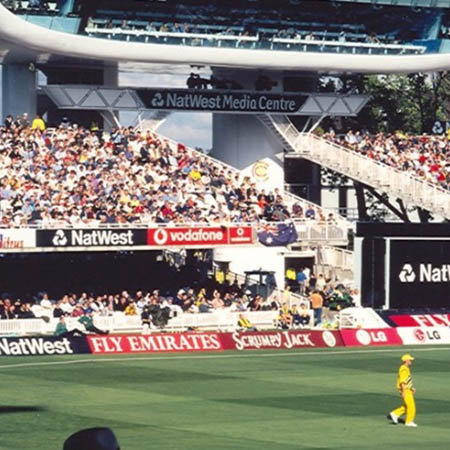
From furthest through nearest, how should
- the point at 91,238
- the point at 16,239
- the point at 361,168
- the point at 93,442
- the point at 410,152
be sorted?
the point at 410,152, the point at 361,168, the point at 91,238, the point at 16,239, the point at 93,442

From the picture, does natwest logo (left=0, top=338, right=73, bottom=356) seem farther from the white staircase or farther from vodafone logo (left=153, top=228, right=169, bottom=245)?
the white staircase

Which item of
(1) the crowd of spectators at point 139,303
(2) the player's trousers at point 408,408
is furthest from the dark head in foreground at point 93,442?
(1) the crowd of spectators at point 139,303

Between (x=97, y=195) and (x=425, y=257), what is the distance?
37.8ft

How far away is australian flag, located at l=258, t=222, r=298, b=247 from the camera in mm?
47188

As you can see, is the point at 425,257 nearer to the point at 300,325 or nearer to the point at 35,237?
the point at 300,325

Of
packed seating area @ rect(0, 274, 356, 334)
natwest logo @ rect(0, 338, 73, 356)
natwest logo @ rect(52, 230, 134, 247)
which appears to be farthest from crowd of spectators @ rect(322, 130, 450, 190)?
natwest logo @ rect(0, 338, 73, 356)

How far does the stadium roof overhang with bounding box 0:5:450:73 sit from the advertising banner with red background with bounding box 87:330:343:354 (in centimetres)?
1425

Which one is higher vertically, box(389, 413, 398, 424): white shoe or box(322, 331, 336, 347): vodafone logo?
box(389, 413, 398, 424): white shoe

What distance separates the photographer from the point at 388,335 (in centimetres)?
4197

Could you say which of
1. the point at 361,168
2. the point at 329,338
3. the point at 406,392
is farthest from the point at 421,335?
the point at 406,392

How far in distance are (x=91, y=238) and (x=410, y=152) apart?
58.7 feet

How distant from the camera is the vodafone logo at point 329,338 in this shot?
4022 cm

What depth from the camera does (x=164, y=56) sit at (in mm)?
50812

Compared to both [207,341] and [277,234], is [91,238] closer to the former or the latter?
[277,234]
